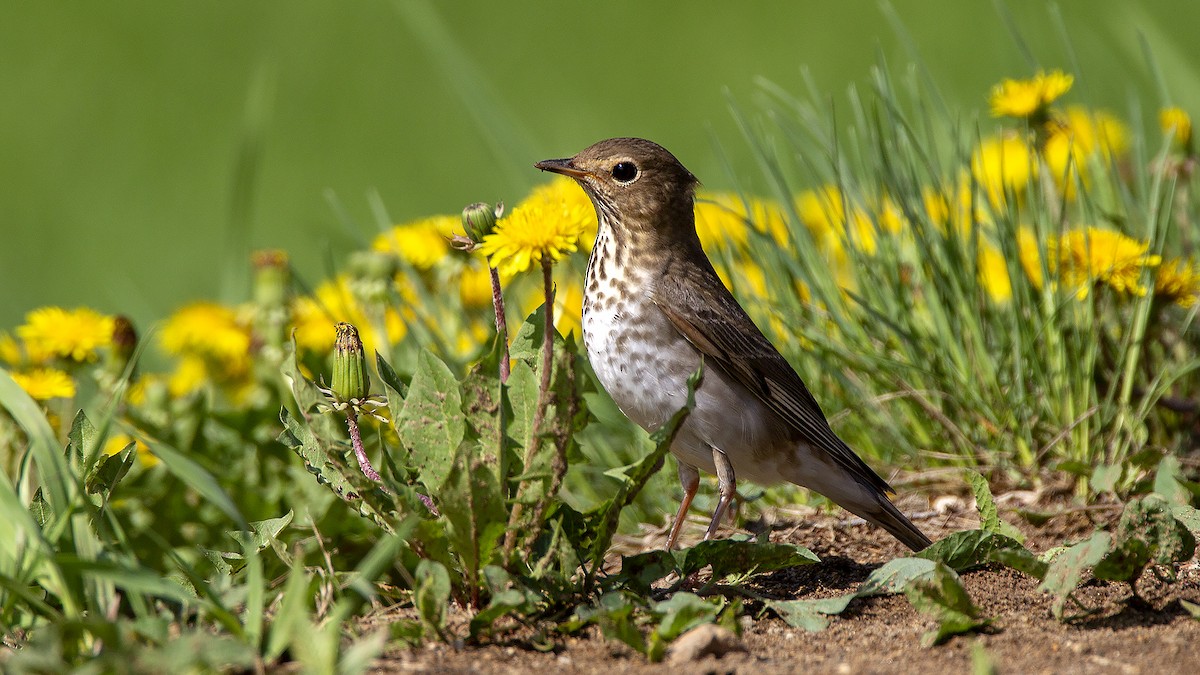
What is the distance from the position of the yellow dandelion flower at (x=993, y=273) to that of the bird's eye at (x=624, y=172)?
1.40 metres

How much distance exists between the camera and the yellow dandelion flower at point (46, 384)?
178 inches

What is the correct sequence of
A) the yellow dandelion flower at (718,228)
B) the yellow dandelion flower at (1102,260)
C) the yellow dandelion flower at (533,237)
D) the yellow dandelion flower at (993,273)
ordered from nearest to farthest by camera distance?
the yellow dandelion flower at (533,237), the yellow dandelion flower at (1102,260), the yellow dandelion flower at (993,273), the yellow dandelion flower at (718,228)

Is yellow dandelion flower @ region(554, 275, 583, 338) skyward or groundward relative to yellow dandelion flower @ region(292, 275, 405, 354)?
groundward

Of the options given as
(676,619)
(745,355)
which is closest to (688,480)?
(745,355)

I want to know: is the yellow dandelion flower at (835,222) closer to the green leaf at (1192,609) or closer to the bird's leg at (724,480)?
the bird's leg at (724,480)

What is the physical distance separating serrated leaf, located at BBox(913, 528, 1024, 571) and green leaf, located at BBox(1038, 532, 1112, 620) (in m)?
0.25

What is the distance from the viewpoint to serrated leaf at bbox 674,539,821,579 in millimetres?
3434

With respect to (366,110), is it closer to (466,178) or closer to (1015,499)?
(466,178)

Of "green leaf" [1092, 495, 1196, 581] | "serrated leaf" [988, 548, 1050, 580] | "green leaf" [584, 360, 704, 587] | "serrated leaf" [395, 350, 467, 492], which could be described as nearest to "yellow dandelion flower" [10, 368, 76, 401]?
"serrated leaf" [395, 350, 467, 492]

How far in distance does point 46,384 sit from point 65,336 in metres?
0.28

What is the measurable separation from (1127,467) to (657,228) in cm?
177

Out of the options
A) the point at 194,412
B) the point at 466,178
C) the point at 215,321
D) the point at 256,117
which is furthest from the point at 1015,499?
the point at 466,178

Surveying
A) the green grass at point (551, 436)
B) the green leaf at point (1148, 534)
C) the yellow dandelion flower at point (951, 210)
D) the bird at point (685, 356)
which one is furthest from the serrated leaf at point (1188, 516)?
the yellow dandelion flower at point (951, 210)

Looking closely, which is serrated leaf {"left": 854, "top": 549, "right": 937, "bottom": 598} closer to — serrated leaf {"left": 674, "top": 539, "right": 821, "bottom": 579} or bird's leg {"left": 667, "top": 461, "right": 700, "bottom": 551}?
serrated leaf {"left": 674, "top": 539, "right": 821, "bottom": 579}
